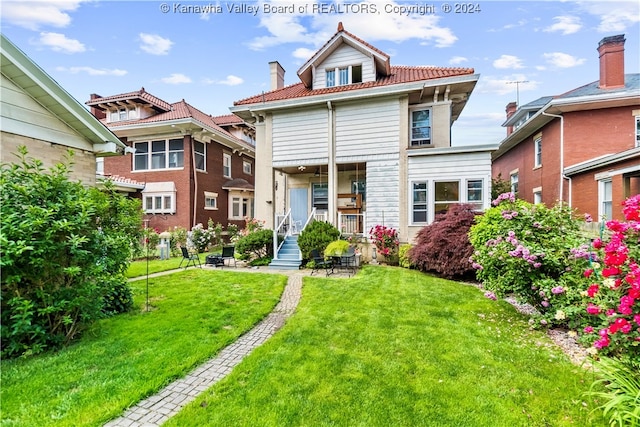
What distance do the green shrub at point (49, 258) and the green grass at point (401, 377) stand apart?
2844 millimetres

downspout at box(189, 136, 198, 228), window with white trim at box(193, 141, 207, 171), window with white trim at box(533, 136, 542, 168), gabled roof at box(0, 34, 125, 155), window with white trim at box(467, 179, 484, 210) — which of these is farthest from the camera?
window with white trim at box(193, 141, 207, 171)

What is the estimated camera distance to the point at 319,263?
35.5 feet

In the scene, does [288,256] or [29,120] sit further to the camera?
[288,256]

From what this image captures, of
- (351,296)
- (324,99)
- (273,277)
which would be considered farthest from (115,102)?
(351,296)

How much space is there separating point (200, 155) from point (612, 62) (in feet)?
71.7

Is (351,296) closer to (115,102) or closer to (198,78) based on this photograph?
(198,78)

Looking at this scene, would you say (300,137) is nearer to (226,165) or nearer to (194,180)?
(194,180)

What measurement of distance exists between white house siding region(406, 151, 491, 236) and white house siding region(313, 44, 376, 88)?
472cm

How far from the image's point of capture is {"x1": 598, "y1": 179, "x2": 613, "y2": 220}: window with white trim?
10859 millimetres

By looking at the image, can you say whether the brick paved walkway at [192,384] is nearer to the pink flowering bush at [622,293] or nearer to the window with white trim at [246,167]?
the pink flowering bush at [622,293]

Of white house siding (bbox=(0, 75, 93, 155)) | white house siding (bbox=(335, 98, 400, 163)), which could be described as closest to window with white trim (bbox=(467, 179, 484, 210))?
white house siding (bbox=(335, 98, 400, 163))

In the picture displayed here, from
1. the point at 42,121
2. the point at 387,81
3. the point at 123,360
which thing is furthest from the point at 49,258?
the point at 387,81

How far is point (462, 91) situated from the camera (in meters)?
12.4

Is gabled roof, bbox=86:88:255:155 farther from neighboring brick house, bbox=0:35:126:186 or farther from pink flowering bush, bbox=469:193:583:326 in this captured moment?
pink flowering bush, bbox=469:193:583:326
